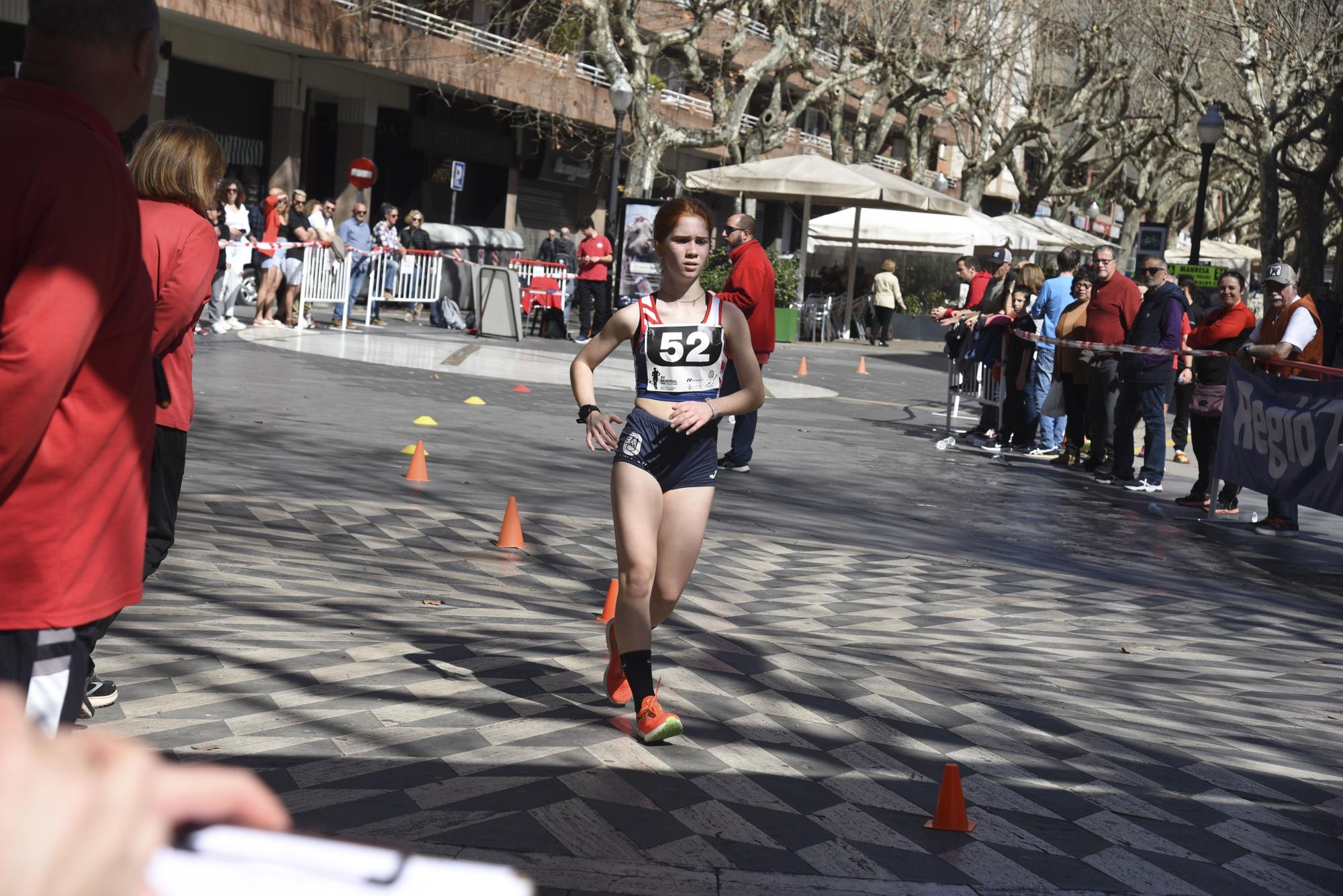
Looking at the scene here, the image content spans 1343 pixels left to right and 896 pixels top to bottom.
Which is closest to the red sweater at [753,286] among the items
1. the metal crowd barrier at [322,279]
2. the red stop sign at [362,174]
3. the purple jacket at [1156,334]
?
the purple jacket at [1156,334]

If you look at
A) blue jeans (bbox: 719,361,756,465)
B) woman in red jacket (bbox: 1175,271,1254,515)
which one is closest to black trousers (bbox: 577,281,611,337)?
blue jeans (bbox: 719,361,756,465)

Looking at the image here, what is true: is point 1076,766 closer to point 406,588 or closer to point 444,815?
point 444,815

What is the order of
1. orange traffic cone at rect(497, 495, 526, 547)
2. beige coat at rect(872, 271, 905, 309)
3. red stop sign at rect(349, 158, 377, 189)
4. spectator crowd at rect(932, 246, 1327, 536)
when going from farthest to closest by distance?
beige coat at rect(872, 271, 905, 309) < red stop sign at rect(349, 158, 377, 189) < spectator crowd at rect(932, 246, 1327, 536) < orange traffic cone at rect(497, 495, 526, 547)

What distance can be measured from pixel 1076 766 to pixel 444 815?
2093mm

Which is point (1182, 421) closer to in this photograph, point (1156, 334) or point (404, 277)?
point (1156, 334)

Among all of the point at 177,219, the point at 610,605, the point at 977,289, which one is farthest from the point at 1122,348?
the point at 177,219

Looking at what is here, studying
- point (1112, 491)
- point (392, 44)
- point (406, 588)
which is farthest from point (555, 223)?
point (406, 588)

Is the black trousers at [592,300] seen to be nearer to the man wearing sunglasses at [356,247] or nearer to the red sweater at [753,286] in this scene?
the man wearing sunglasses at [356,247]

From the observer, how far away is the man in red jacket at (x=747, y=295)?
37.0 ft

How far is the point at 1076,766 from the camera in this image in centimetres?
471

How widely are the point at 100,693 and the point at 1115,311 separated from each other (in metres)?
10.6

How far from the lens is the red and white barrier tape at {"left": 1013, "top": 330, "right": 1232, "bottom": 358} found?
1178 cm

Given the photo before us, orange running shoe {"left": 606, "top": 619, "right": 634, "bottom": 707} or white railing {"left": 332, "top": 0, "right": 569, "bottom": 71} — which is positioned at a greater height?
white railing {"left": 332, "top": 0, "right": 569, "bottom": 71}

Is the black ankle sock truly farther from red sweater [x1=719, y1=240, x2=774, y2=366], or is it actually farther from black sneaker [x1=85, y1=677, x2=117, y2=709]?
red sweater [x1=719, y1=240, x2=774, y2=366]
